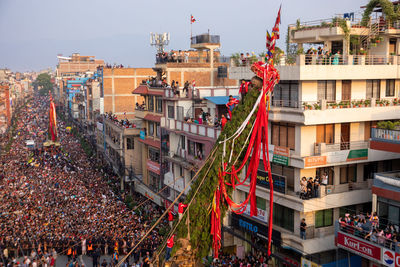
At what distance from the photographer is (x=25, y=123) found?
111 m

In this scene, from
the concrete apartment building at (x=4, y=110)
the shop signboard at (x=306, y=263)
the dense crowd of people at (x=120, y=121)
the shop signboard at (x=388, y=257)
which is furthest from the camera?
the concrete apartment building at (x=4, y=110)

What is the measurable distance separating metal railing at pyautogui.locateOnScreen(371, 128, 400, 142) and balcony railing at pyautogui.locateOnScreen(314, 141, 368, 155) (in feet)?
8.84

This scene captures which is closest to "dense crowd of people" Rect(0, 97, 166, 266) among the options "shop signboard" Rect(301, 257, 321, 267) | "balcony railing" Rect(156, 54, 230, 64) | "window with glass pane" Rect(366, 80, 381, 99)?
"shop signboard" Rect(301, 257, 321, 267)

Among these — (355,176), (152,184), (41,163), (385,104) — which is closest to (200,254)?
(355,176)

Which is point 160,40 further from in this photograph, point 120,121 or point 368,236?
point 368,236

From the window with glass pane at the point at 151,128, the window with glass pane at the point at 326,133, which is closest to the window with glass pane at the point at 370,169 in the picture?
the window with glass pane at the point at 326,133

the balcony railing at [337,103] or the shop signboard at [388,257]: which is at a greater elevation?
the balcony railing at [337,103]

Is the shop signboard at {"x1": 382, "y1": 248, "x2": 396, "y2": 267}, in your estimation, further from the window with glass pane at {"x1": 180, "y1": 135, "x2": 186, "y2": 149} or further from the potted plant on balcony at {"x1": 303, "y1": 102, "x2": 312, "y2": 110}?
the window with glass pane at {"x1": 180, "y1": 135, "x2": 186, "y2": 149}

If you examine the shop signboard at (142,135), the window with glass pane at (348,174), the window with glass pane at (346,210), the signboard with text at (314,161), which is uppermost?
the signboard with text at (314,161)

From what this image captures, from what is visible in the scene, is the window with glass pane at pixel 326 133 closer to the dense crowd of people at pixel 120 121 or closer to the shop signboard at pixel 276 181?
the shop signboard at pixel 276 181

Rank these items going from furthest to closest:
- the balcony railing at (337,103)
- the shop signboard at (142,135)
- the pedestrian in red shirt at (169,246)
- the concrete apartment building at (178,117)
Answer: the shop signboard at (142,135) → the concrete apartment building at (178,117) → the balcony railing at (337,103) → the pedestrian in red shirt at (169,246)

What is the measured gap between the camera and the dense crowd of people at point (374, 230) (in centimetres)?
2017

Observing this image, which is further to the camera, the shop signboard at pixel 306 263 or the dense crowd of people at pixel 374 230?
the shop signboard at pixel 306 263

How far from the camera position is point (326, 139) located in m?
25.7
